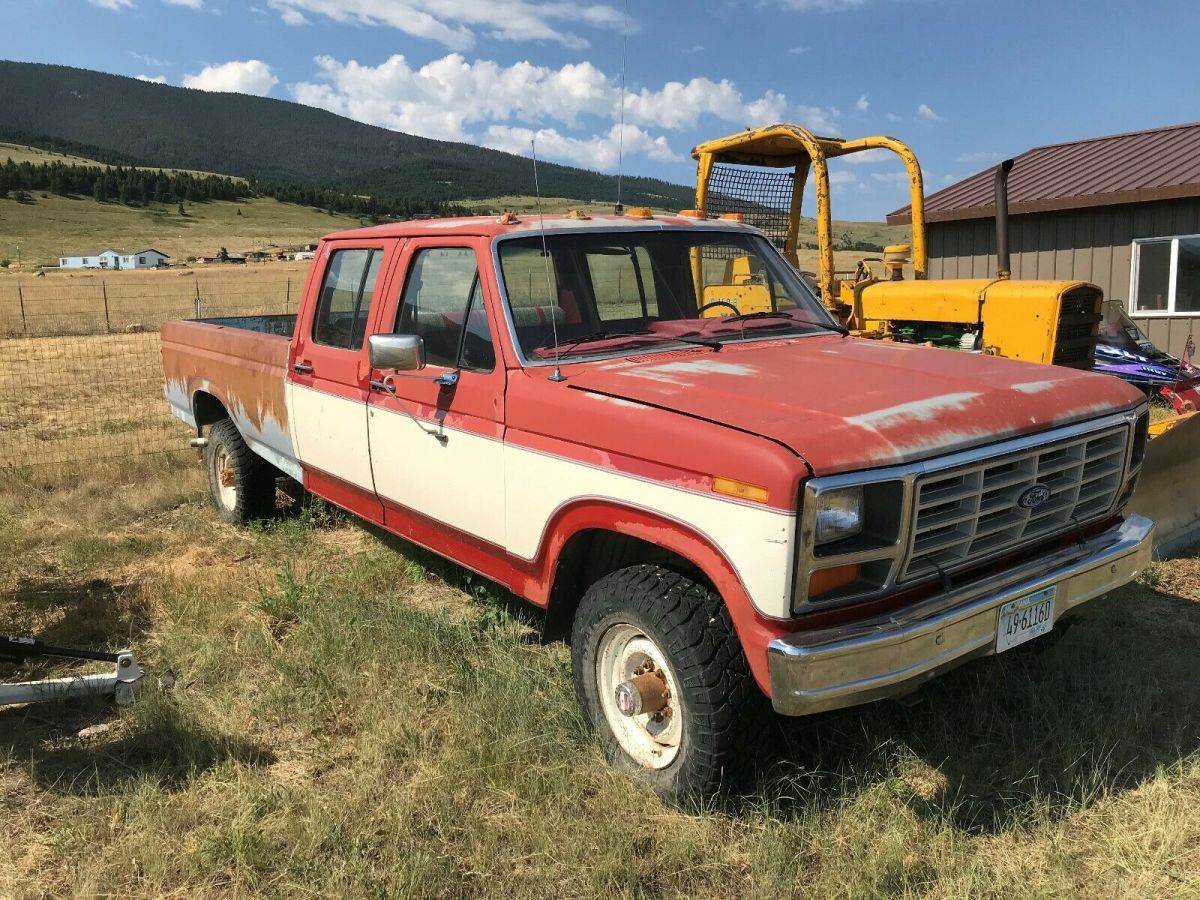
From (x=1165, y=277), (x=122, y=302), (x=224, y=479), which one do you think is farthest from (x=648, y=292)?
(x=122, y=302)

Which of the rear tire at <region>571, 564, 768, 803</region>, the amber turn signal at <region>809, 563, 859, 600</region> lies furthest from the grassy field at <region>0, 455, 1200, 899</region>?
the amber turn signal at <region>809, 563, 859, 600</region>

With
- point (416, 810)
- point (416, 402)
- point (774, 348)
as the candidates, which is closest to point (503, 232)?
point (416, 402)

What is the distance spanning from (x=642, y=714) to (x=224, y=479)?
4608 millimetres

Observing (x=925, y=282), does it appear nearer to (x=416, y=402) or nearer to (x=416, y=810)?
(x=416, y=402)

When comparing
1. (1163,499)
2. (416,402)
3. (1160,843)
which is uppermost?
(416,402)

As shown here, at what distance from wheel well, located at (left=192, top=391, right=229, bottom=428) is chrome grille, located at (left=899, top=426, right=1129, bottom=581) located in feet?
17.8

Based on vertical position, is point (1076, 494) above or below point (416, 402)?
below

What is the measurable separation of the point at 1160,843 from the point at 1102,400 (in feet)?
4.92

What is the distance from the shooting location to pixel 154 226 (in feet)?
384

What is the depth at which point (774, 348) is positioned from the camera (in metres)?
4.11

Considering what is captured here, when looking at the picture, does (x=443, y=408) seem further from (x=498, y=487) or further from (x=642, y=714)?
(x=642, y=714)

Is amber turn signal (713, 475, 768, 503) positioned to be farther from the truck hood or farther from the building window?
the building window

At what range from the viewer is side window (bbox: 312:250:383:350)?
4.85 meters

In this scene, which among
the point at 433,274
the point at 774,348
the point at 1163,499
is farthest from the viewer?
the point at 1163,499
